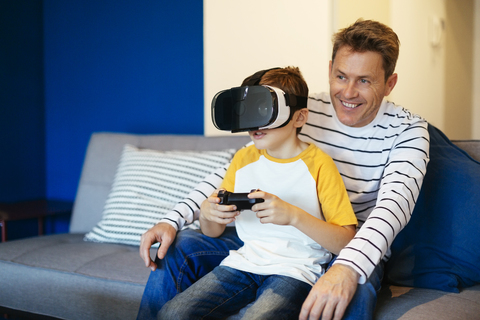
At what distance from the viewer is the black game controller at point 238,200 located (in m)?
1.00

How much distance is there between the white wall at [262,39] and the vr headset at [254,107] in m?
0.89

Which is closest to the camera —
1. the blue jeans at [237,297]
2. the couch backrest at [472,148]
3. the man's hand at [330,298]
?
the man's hand at [330,298]

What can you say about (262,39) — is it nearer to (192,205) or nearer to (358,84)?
(358,84)

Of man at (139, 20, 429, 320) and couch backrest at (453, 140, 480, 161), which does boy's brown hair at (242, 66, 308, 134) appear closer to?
man at (139, 20, 429, 320)

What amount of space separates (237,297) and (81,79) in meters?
2.18

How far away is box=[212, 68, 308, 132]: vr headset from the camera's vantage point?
1064 millimetres

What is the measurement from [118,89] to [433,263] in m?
2.07

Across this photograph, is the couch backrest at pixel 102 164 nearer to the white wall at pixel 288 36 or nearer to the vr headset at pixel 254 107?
the white wall at pixel 288 36

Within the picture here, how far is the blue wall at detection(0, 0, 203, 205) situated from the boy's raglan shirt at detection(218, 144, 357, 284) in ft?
4.37

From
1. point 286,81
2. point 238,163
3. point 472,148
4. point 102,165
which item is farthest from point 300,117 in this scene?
point 102,165

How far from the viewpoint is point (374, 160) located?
1294 mm

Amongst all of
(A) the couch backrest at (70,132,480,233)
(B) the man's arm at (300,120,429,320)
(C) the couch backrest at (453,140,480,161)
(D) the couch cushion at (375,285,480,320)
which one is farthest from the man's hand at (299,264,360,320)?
(A) the couch backrest at (70,132,480,233)

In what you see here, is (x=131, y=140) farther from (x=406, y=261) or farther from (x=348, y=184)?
(x=406, y=261)

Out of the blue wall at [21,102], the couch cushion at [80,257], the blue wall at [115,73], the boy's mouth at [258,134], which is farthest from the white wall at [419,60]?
the blue wall at [21,102]
